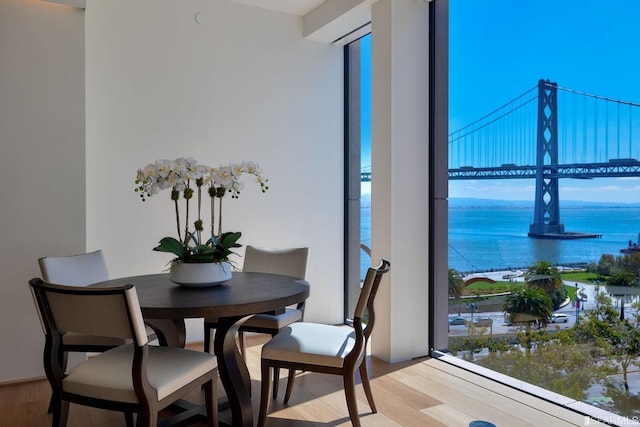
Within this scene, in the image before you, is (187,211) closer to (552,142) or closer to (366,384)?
(366,384)

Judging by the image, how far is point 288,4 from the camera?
4.60m

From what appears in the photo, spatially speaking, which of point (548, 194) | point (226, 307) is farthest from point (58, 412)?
point (548, 194)

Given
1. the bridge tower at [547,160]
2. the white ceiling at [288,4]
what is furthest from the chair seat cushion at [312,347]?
the white ceiling at [288,4]

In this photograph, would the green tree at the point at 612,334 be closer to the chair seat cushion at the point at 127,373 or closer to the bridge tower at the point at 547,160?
the bridge tower at the point at 547,160

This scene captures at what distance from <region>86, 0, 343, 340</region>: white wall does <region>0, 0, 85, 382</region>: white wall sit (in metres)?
0.32

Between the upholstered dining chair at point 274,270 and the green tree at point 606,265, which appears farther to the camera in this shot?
the upholstered dining chair at point 274,270

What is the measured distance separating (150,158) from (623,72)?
11.1 feet

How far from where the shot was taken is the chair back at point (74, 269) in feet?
9.89

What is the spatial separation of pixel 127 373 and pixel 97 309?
1.09ft

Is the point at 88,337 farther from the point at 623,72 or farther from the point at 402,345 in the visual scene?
the point at 623,72

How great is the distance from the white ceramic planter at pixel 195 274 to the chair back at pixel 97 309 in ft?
2.16

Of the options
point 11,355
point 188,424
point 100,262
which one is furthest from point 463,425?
point 11,355

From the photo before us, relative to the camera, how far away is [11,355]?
3.48m

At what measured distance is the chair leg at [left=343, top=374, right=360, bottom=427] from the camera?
8.39ft
